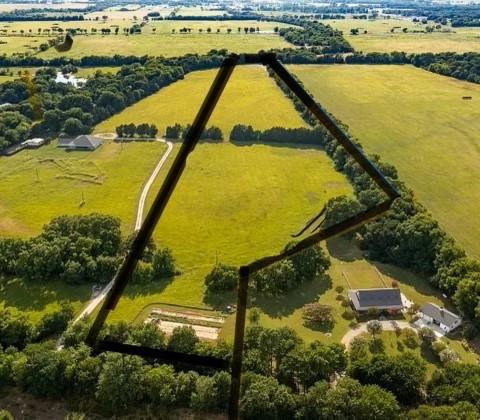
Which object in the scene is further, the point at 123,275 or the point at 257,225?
the point at 257,225

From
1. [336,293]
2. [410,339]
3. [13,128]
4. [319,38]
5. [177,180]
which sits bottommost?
[13,128]

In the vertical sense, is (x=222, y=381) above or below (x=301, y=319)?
above

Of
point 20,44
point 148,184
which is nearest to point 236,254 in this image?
point 148,184

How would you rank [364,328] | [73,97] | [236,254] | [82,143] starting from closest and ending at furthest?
1. [364,328]
2. [236,254]
3. [82,143]
4. [73,97]

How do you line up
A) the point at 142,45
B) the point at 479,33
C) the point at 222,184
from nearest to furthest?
the point at 222,184, the point at 142,45, the point at 479,33

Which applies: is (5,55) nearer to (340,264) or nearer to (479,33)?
(340,264)

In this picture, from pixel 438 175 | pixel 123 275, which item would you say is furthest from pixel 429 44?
pixel 123 275

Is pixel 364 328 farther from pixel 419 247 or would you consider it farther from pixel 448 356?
pixel 419 247

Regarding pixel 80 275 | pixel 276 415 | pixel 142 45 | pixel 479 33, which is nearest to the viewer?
pixel 276 415
